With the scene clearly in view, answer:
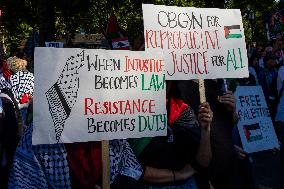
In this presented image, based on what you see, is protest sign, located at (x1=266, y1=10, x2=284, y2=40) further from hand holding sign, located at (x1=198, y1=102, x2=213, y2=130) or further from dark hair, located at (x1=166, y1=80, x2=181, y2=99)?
hand holding sign, located at (x1=198, y1=102, x2=213, y2=130)

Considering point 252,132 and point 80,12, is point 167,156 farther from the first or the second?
point 80,12

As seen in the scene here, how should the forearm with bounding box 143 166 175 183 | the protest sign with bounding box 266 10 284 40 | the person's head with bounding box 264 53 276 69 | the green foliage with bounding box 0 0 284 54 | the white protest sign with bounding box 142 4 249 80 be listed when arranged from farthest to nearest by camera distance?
the green foliage with bounding box 0 0 284 54
the protest sign with bounding box 266 10 284 40
the person's head with bounding box 264 53 276 69
the white protest sign with bounding box 142 4 249 80
the forearm with bounding box 143 166 175 183

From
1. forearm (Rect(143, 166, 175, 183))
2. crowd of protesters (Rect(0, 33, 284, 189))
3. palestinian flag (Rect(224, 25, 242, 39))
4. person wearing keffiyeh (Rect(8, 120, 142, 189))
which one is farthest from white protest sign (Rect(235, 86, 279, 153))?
person wearing keffiyeh (Rect(8, 120, 142, 189))

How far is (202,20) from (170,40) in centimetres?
34

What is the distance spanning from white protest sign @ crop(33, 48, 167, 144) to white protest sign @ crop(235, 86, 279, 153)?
1886 mm

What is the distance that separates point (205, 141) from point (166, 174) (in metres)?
0.32

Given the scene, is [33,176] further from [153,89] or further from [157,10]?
[157,10]

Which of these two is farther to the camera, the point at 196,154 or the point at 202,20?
the point at 202,20

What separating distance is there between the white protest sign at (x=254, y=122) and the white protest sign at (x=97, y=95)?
6.19 feet

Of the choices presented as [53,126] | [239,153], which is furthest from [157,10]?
[239,153]

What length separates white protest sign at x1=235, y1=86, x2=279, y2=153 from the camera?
4621mm

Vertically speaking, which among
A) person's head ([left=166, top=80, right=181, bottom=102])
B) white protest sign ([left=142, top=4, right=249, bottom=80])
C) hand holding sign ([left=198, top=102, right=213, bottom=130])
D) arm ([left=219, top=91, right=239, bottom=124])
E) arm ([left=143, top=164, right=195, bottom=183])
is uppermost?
white protest sign ([left=142, top=4, right=249, bottom=80])

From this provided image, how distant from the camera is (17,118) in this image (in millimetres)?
4379

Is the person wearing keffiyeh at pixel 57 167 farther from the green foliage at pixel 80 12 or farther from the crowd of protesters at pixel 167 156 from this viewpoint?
the green foliage at pixel 80 12
